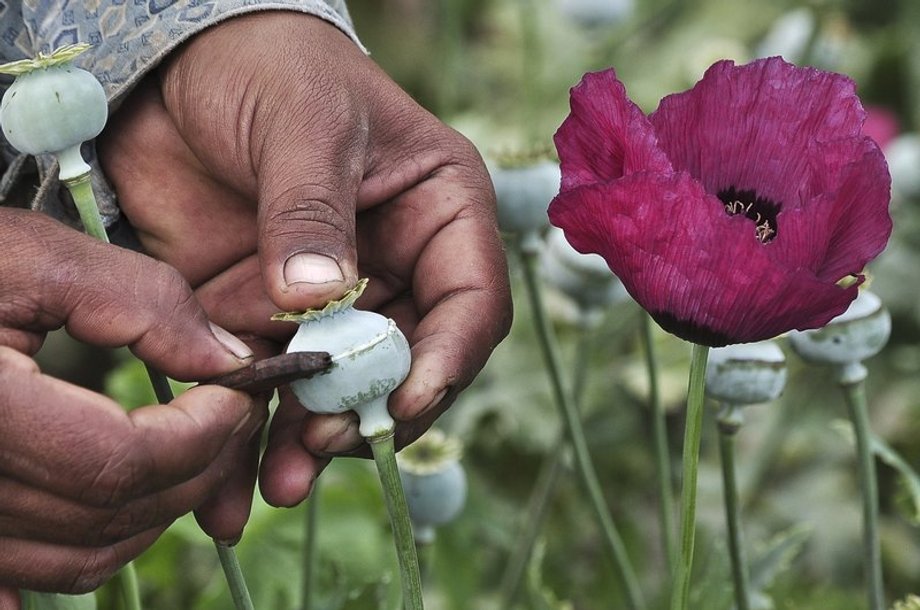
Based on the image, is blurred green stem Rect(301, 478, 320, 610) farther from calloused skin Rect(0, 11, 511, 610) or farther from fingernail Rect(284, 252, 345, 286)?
fingernail Rect(284, 252, 345, 286)

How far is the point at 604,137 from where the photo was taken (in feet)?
1.74

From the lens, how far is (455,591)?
116 cm

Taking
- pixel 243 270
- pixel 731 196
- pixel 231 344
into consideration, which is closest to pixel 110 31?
pixel 243 270

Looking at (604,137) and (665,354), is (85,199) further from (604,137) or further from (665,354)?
(665,354)

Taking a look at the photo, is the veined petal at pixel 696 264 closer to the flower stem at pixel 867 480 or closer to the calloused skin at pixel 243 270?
the calloused skin at pixel 243 270

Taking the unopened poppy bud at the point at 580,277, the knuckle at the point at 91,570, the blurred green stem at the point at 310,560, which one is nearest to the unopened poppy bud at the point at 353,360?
the knuckle at the point at 91,570

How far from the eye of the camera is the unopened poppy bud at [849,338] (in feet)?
2.34

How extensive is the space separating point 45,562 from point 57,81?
7.6 inches

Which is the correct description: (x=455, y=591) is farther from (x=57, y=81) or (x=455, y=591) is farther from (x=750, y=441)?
(x=57, y=81)

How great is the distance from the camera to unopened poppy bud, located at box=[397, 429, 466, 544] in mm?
815

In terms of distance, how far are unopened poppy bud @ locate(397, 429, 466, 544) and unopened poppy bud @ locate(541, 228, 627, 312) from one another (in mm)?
190

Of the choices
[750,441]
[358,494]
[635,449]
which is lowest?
[750,441]

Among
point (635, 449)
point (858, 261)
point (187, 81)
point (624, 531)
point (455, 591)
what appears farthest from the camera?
point (635, 449)

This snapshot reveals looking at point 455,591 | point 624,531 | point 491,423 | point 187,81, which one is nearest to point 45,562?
point 187,81
